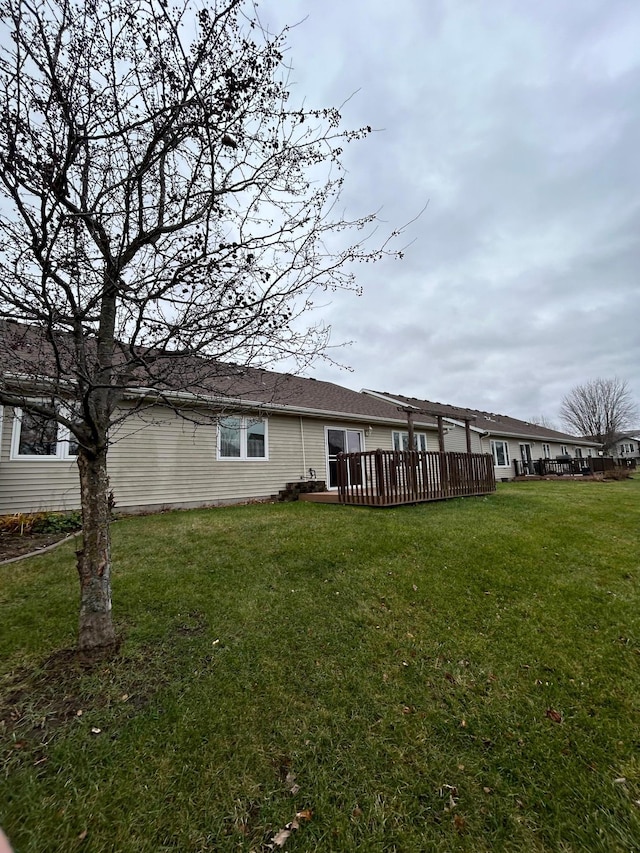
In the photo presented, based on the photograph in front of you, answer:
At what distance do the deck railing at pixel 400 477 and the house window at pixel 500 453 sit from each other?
1138cm

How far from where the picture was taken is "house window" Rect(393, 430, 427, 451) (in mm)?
15051

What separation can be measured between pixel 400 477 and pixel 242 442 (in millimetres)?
4682

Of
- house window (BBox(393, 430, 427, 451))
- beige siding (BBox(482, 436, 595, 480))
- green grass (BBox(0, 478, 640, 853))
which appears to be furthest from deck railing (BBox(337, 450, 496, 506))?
beige siding (BBox(482, 436, 595, 480))

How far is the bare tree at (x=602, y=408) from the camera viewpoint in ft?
141

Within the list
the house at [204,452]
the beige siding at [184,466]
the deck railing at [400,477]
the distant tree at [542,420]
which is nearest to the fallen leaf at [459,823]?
the house at [204,452]

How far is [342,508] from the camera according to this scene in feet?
29.4

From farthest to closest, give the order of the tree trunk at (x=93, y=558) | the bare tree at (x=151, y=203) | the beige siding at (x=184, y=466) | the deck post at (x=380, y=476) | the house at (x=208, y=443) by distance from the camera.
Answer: the beige siding at (x=184, y=466) < the deck post at (x=380, y=476) < the house at (x=208, y=443) < the tree trunk at (x=93, y=558) < the bare tree at (x=151, y=203)

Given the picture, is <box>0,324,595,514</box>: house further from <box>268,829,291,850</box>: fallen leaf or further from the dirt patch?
<box>268,829,291,850</box>: fallen leaf

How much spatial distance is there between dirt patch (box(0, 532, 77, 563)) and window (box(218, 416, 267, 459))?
4390 millimetres

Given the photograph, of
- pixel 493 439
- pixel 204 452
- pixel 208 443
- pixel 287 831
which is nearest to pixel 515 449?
pixel 493 439

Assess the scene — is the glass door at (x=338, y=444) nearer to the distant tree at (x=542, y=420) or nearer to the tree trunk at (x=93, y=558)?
the tree trunk at (x=93, y=558)

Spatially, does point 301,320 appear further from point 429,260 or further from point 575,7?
point 429,260

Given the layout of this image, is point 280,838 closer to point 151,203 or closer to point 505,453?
point 151,203

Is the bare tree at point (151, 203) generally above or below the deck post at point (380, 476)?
above
